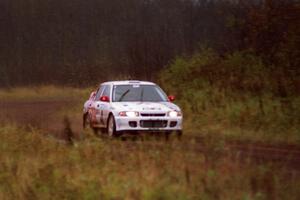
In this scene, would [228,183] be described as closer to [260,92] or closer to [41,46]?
[260,92]

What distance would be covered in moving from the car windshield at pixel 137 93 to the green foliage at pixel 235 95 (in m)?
2.04

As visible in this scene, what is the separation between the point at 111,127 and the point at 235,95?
685 centimetres

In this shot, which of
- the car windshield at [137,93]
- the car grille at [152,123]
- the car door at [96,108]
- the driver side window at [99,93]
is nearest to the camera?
the car grille at [152,123]

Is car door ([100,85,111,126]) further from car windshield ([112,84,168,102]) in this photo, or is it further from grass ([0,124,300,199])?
grass ([0,124,300,199])

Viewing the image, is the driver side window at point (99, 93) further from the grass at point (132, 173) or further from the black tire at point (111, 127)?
the grass at point (132, 173)

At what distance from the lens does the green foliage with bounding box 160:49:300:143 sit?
2100 centimetres

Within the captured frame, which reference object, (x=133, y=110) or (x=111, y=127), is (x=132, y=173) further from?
(x=111, y=127)

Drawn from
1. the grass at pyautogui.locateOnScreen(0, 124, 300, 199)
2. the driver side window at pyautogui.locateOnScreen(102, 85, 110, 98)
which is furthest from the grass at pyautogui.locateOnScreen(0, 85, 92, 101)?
the grass at pyautogui.locateOnScreen(0, 124, 300, 199)

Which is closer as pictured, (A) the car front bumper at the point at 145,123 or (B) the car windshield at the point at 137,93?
(A) the car front bumper at the point at 145,123

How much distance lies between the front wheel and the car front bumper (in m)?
0.23

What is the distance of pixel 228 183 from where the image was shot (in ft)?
32.6

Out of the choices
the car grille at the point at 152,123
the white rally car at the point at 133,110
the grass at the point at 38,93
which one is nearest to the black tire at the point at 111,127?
the white rally car at the point at 133,110

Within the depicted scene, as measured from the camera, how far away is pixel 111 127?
19.5 m

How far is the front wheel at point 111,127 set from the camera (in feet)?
63.0
